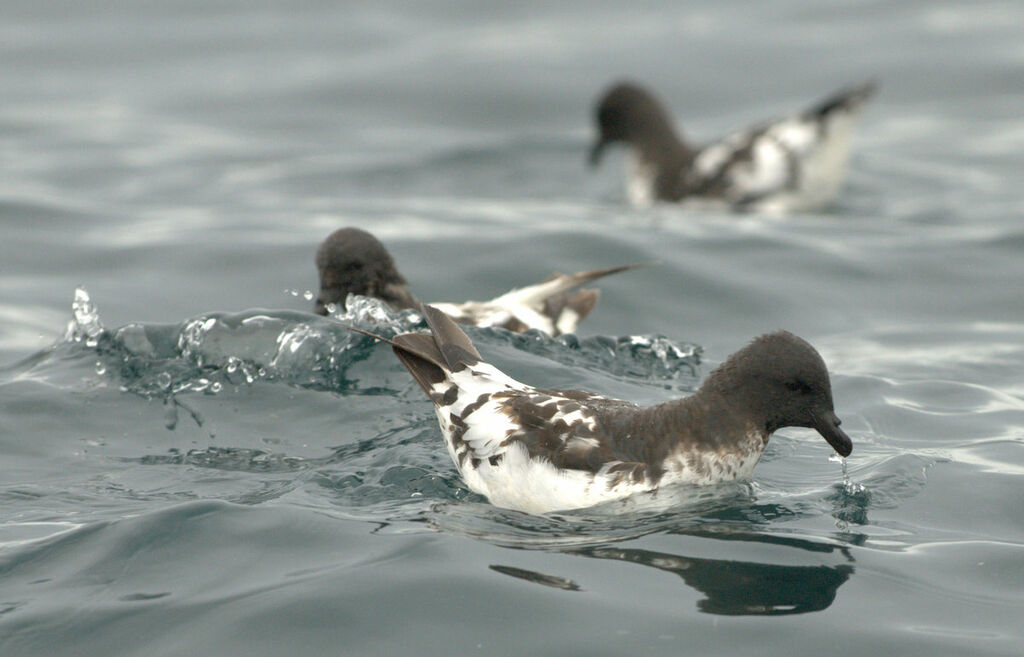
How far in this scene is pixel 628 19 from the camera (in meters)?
23.0

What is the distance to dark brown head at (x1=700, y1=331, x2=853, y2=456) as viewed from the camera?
23.1 ft

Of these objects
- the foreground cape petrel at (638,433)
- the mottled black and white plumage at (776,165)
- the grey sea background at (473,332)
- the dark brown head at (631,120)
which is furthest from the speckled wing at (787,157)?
the foreground cape petrel at (638,433)

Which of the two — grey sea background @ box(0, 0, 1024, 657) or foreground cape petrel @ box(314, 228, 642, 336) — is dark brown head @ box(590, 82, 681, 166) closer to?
grey sea background @ box(0, 0, 1024, 657)

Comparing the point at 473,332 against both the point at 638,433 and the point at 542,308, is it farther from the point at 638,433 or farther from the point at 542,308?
the point at 638,433

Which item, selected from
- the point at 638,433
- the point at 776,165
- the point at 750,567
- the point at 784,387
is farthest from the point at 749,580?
the point at 776,165

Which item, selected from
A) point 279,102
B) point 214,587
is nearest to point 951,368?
point 214,587

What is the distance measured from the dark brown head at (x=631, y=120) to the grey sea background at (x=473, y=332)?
802 mm

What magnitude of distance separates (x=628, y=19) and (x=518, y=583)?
1794 centimetres

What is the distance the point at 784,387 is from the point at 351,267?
3.60 m

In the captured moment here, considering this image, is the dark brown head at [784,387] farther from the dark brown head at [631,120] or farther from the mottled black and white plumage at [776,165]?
the dark brown head at [631,120]

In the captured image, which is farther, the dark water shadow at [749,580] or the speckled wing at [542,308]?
the speckled wing at [542,308]

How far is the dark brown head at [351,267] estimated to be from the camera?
9656 millimetres

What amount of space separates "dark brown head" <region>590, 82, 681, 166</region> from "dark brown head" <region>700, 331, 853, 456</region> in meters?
9.62

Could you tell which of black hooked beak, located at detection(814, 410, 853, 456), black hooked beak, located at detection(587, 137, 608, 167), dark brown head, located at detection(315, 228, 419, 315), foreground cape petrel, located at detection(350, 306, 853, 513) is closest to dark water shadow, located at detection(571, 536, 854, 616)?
foreground cape petrel, located at detection(350, 306, 853, 513)
